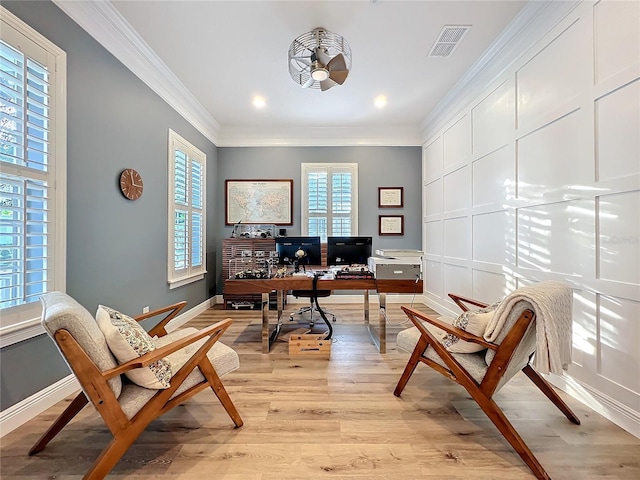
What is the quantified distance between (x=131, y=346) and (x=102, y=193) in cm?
166

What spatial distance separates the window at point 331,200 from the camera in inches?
195

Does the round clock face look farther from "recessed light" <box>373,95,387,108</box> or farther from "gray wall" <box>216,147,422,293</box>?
"recessed light" <box>373,95,387,108</box>

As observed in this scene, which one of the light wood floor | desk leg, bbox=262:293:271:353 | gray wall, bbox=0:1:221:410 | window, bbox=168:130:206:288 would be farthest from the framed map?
the light wood floor

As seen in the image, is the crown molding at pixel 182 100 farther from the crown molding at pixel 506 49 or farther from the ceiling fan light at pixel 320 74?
the ceiling fan light at pixel 320 74

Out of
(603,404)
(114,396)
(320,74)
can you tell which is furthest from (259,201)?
(603,404)

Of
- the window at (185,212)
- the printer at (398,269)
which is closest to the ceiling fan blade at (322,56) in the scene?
the printer at (398,269)

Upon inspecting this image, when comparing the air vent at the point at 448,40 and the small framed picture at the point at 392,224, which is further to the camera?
the small framed picture at the point at 392,224

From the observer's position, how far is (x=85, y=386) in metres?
1.22

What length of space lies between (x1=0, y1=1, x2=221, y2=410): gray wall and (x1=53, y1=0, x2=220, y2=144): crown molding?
0.24 ft

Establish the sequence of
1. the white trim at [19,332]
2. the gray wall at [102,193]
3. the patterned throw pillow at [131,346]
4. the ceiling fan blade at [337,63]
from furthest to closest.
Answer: the ceiling fan blade at [337,63]
the gray wall at [102,193]
the white trim at [19,332]
the patterned throw pillow at [131,346]

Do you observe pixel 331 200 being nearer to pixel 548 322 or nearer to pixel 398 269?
pixel 398 269

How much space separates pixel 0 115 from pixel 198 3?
1594mm

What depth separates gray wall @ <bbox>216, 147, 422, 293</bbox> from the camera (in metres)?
4.95

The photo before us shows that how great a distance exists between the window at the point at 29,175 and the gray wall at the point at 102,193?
11 cm
